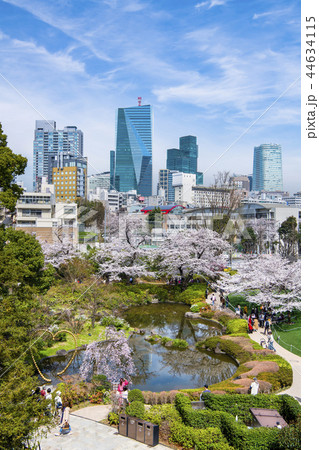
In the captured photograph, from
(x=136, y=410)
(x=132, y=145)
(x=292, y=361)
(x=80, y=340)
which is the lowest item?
(x=80, y=340)

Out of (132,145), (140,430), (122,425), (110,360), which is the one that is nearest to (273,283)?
(110,360)

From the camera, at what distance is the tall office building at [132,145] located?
18588 centimetres

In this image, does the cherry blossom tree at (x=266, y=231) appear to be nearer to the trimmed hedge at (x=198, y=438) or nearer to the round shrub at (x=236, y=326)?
the round shrub at (x=236, y=326)

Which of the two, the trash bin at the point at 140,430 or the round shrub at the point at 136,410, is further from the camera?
the round shrub at the point at 136,410

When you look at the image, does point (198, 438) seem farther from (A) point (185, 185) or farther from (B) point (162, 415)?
(A) point (185, 185)

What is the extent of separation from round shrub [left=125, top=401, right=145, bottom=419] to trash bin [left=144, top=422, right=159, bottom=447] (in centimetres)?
76

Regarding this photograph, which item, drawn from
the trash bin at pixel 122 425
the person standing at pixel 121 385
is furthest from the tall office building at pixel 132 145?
the trash bin at pixel 122 425

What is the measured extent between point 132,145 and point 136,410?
7233 inches

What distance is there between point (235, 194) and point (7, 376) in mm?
39903

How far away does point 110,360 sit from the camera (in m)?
15.6

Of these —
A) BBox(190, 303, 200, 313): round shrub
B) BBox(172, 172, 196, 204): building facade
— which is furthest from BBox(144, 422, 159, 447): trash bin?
BBox(172, 172, 196, 204): building facade

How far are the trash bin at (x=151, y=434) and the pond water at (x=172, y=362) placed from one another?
519 centimetres
